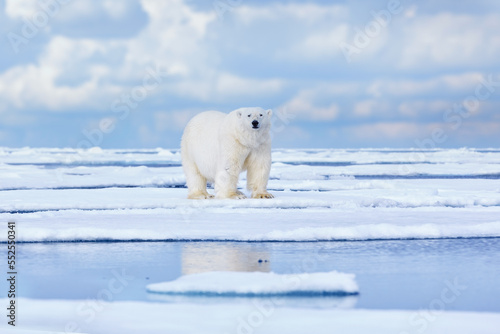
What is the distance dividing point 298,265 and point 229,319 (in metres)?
1.23

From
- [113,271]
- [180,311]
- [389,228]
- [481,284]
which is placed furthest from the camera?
[389,228]

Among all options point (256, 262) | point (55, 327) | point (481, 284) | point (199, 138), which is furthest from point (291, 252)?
point (199, 138)

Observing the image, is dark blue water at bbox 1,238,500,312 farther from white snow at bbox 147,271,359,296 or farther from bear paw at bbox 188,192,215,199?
bear paw at bbox 188,192,215,199

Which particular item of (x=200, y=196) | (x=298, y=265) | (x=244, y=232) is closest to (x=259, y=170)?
(x=200, y=196)

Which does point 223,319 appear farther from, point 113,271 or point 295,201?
point 295,201

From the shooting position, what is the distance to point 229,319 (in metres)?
3.14

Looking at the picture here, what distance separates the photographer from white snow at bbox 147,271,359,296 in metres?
→ 3.59

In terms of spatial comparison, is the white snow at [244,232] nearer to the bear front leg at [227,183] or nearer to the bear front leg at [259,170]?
the bear front leg at [227,183]

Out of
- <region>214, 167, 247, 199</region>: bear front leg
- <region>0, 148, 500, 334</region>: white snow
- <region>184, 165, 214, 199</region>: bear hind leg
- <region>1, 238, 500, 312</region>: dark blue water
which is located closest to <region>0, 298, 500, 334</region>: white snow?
<region>0, 148, 500, 334</region>: white snow

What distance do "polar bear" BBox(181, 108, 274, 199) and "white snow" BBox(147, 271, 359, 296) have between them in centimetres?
352

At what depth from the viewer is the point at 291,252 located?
15.9ft

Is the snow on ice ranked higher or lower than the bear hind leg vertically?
lower

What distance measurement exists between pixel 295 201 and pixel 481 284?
3750 mm

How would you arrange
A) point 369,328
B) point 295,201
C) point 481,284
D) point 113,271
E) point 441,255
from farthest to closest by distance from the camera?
point 295,201, point 441,255, point 113,271, point 481,284, point 369,328
